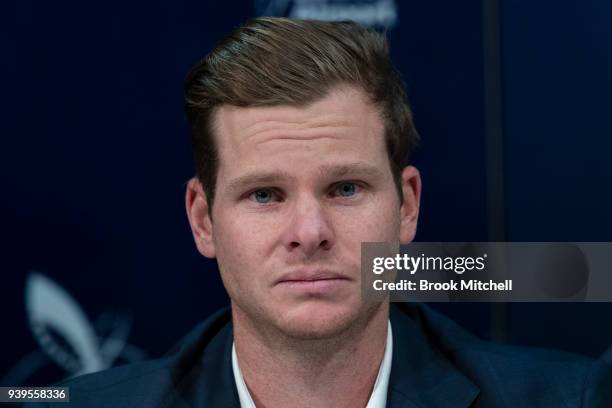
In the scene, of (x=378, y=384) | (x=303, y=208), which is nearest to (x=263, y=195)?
(x=303, y=208)

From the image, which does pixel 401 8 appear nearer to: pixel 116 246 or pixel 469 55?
pixel 469 55

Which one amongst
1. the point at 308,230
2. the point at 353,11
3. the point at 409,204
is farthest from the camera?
the point at 353,11

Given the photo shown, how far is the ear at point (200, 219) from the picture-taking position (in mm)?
2133

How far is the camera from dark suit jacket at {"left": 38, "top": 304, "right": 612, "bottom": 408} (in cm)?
205

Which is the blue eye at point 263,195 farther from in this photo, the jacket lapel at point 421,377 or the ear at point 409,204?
the jacket lapel at point 421,377

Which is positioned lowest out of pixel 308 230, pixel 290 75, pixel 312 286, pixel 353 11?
pixel 312 286

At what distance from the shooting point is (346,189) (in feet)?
6.41

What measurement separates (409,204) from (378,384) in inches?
16.0

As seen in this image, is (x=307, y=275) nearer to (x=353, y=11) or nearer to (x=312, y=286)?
(x=312, y=286)

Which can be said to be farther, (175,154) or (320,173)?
(175,154)

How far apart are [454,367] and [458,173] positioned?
0.48 m

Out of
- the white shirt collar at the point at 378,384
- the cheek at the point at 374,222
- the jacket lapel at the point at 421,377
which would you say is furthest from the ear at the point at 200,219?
the jacket lapel at the point at 421,377

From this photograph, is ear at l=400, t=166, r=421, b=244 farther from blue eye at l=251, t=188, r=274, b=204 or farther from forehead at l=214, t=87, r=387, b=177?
blue eye at l=251, t=188, r=274, b=204

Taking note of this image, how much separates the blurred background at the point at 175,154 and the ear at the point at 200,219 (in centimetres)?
17
